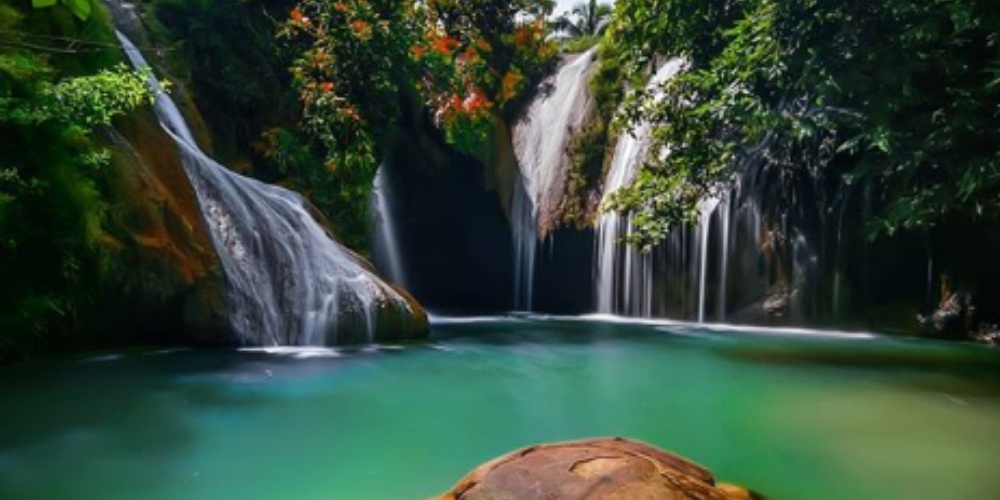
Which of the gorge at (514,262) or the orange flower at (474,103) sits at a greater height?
the orange flower at (474,103)

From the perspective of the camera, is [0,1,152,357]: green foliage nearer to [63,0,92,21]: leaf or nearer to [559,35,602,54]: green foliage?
[63,0,92,21]: leaf

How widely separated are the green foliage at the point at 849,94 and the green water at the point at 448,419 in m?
1.78

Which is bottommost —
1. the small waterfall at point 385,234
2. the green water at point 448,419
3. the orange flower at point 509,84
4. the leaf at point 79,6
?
the green water at point 448,419

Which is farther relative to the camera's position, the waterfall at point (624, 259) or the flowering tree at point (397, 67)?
the waterfall at point (624, 259)

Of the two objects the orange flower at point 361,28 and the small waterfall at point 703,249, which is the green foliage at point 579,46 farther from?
the orange flower at point 361,28

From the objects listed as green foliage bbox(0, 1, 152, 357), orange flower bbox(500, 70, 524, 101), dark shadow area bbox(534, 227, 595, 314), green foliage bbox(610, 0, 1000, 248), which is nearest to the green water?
green foliage bbox(0, 1, 152, 357)

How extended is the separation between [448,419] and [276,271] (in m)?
4.10

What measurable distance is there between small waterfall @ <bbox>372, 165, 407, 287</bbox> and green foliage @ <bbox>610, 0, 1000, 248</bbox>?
7.63 m

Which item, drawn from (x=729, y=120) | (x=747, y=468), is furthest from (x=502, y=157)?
(x=747, y=468)

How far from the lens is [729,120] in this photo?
8242 millimetres

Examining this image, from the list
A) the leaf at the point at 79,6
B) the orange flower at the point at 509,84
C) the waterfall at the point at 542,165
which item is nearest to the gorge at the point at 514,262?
the leaf at the point at 79,6

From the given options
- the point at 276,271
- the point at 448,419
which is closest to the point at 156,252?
the point at 276,271

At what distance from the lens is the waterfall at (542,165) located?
1650cm

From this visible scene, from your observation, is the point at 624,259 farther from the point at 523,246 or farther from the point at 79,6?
the point at 79,6
